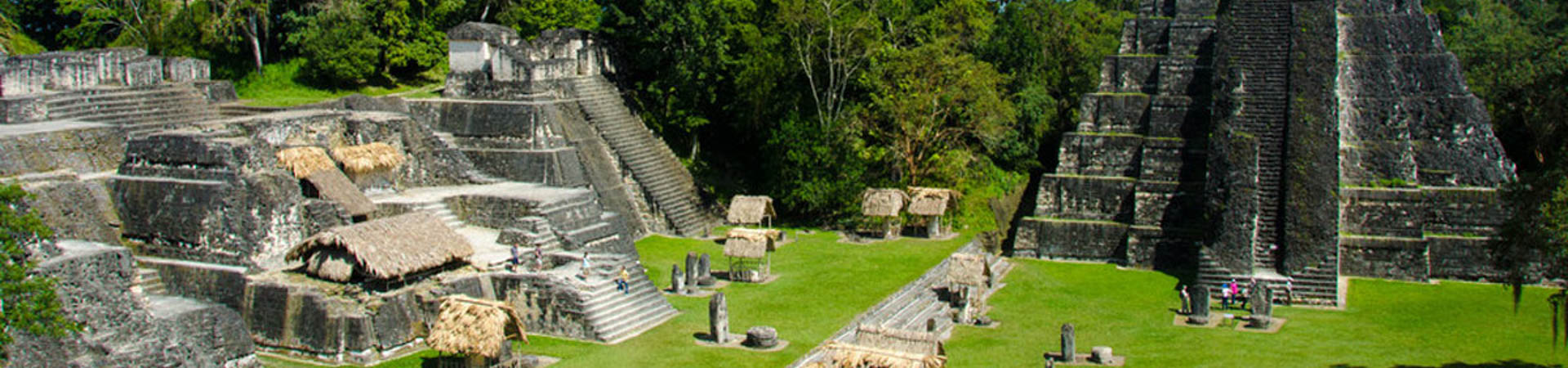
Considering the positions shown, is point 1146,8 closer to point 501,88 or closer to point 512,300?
point 501,88

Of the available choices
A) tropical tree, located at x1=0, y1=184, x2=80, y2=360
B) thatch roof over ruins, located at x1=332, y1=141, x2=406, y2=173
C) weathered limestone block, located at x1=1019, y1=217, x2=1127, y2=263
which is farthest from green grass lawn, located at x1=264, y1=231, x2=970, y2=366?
thatch roof over ruins, located at x1=332, y1=141, x2=406, y2=173

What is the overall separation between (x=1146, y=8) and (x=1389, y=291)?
1224cm

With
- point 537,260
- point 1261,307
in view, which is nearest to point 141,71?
point 537,260

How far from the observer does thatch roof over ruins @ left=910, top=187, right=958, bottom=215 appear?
36.5 m

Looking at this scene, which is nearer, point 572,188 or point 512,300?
point 512,300

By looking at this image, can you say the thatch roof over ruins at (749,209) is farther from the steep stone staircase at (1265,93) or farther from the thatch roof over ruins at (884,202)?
the steep stone staircase at (1265,93)

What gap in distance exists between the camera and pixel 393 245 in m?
24.9

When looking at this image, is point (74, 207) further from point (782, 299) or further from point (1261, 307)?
point (1261, 307)

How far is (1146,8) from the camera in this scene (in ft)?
132

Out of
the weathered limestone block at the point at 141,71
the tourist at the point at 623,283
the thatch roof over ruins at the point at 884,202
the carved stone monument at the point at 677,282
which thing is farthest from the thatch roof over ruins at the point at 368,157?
the thatch roof over ruins at the point at 884,202

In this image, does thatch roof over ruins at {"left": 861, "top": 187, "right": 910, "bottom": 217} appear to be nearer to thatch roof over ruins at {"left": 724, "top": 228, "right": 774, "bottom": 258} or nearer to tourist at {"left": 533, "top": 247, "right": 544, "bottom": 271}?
thatch roof over ruins at {"left": 724, "top": 228, "right": 774, "bottom": 258}

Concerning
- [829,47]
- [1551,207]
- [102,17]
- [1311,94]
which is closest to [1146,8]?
[1311,94]

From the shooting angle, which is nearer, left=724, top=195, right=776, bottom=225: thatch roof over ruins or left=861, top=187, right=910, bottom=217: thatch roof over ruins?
left=724, top=195, right=776, bottom=225: thatch roof over ruins

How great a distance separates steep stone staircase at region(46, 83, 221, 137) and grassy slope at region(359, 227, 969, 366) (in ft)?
35.2
